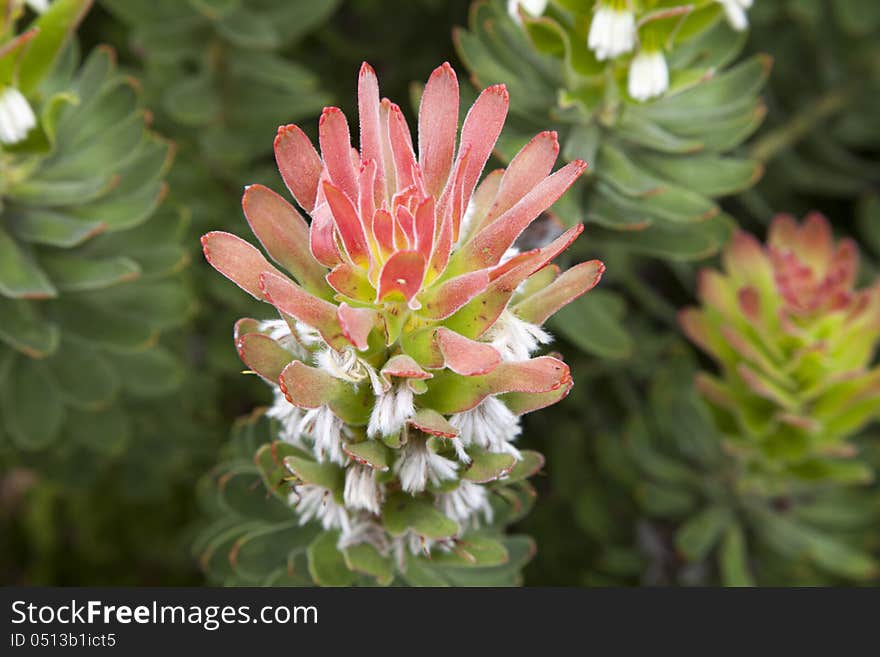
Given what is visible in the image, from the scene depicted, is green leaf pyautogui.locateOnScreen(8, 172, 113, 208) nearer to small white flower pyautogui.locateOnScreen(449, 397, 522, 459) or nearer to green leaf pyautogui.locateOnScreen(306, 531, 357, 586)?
green leaf pyautogui.locateOnScreen(306, 531, 357, 586)

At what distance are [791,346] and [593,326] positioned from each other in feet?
1.55

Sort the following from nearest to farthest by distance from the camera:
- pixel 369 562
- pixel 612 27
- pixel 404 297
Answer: pixel 404 297 → pixel 369 562 → pixel 612 27

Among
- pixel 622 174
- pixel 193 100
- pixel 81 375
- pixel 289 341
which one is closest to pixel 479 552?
pixel 289 341

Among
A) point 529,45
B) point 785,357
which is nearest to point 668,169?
point 529,45

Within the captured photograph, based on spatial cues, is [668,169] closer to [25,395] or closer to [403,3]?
[403,3]

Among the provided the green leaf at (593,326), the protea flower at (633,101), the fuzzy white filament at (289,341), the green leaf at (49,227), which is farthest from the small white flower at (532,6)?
the green leaf at (49,227)

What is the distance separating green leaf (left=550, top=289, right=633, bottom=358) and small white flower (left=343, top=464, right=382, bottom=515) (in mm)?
938

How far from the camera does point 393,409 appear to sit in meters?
1.37

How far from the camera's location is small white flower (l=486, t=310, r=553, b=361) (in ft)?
4.62

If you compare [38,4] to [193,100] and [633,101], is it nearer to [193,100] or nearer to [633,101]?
[193,100]

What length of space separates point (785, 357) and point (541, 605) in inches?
37.7

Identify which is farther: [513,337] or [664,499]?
[664,499]

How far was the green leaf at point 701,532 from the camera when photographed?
2539 millimetres

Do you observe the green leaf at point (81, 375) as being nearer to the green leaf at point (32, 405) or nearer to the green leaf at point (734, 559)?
the green leaf at point (32, 405)
